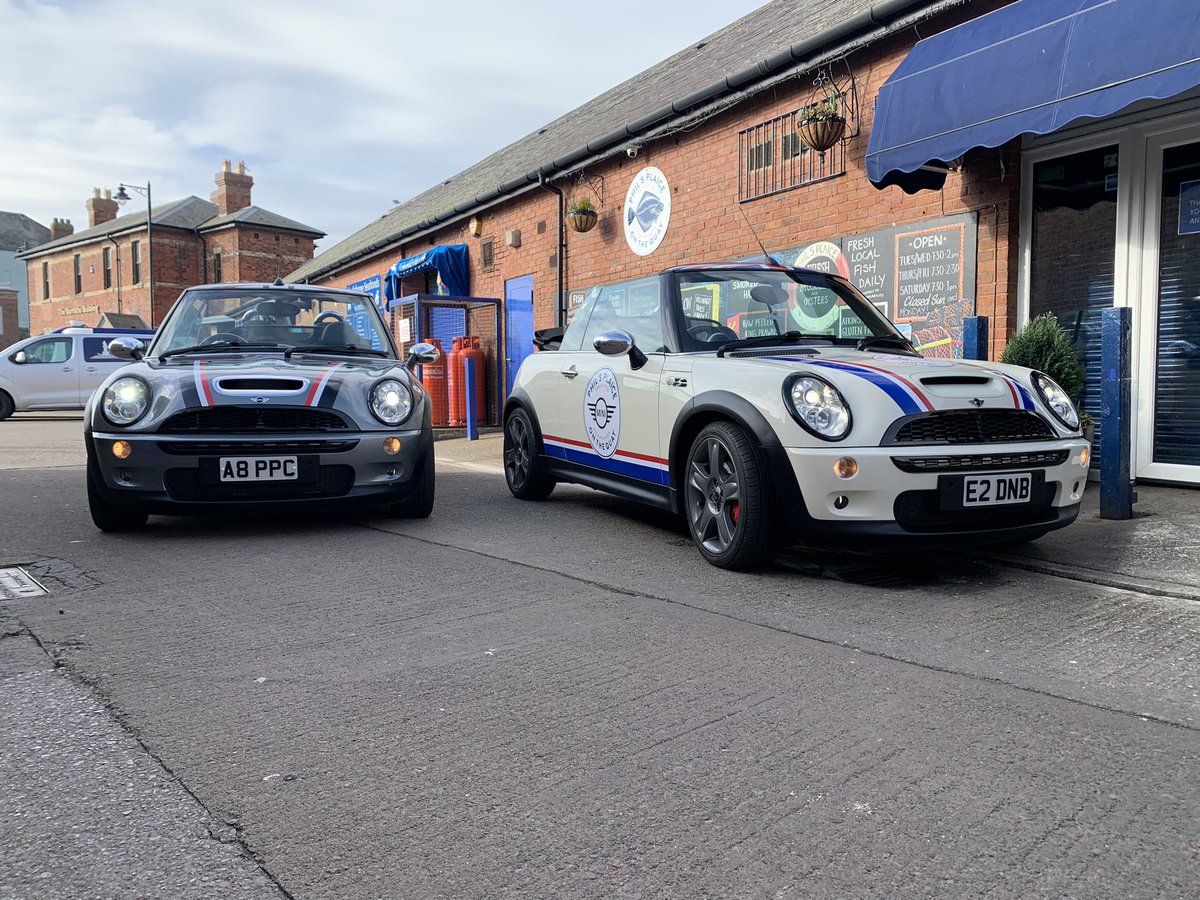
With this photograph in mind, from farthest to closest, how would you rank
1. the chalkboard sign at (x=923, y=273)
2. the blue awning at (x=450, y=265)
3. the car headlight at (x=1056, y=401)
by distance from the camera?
the blue awning at (x=450, y=265) → the chalkboard sign at (x=923, y=273) → the car headlight at (x=1056, y=401)

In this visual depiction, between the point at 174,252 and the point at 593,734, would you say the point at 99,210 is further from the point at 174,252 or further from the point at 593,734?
the point at 593,734

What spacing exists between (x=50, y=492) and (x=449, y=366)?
8008 mm

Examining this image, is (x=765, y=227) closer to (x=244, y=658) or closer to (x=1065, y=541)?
(x=1065, y=541)

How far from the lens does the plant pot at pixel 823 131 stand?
8.69 metres

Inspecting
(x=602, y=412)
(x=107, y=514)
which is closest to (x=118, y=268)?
(x=107, y=514)

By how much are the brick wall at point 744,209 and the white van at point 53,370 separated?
29.8ft

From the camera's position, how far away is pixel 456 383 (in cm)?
1501

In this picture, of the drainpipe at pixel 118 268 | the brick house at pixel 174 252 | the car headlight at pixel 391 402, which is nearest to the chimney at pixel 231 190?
the brick house at pixel 174 252

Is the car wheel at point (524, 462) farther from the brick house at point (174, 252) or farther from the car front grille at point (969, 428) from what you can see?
the brick house at point (174, 252)

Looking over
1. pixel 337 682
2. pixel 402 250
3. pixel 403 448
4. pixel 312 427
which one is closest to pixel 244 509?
pixel 312 427

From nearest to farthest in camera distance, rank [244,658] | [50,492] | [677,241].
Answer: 1. [244,658]
2. [50,492]
3. [677,241]

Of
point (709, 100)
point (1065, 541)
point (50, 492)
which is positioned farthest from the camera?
point (709, 100)

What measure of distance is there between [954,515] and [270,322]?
14.8 ft

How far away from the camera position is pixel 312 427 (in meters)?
5.31
